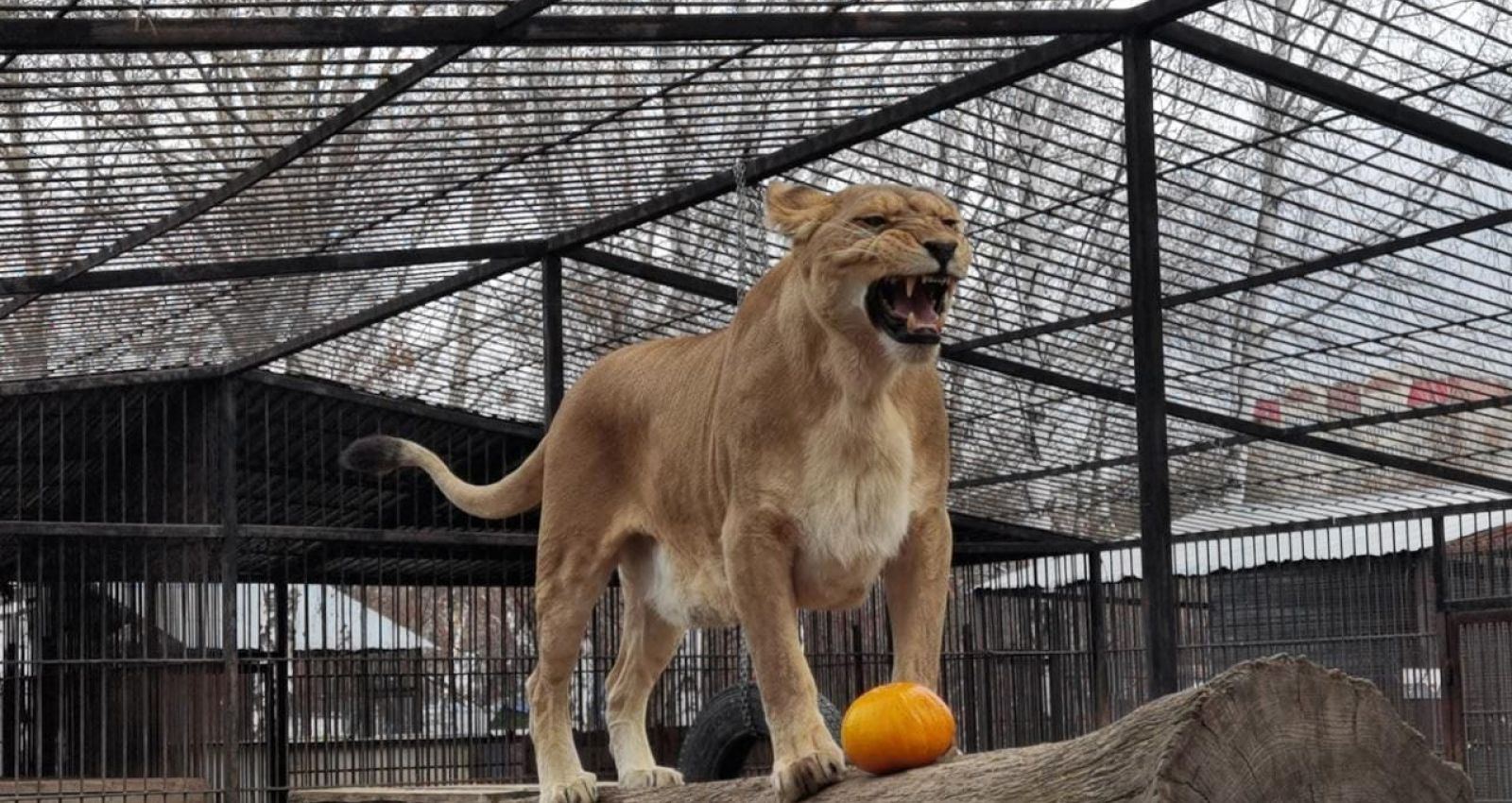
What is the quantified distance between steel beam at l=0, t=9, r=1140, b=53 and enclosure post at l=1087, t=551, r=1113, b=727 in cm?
982

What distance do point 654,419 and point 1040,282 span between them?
8.26 meters

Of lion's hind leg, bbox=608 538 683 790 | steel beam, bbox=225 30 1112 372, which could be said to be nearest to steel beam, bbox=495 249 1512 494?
steel beam, bbox=225 30 1112 372

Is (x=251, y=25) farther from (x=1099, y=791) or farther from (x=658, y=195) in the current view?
(x=1099, y=791)

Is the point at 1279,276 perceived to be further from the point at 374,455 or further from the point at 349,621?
the point at 349,621

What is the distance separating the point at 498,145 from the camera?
34.9ft

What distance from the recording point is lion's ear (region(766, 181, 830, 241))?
4.75 metres

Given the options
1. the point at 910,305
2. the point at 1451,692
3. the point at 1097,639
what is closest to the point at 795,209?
the point at 910,305

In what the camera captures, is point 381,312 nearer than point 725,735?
No

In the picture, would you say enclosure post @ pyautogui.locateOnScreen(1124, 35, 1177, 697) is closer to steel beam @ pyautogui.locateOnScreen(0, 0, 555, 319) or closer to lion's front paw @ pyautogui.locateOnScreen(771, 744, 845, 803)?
steel beam @ pyautogui.locateOnScreen(0, 0, 555, 319)

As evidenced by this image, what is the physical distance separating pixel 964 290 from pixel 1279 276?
2.11 metres

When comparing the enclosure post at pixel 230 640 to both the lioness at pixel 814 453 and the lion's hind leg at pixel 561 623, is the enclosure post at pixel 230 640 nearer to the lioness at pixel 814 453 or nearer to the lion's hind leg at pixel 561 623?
the lion's hind leg at pixel 561 623

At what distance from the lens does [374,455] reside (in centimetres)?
668

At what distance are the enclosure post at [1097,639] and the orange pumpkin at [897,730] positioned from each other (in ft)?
46.0

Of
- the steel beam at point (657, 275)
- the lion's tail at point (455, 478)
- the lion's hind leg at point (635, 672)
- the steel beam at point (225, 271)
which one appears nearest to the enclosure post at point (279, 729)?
the steel beam at point (225, 271)
